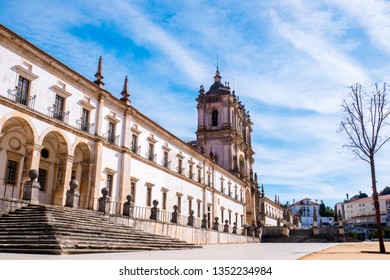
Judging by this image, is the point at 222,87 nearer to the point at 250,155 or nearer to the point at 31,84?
the point at 250,155

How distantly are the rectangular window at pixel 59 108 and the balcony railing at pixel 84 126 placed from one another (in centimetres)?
136

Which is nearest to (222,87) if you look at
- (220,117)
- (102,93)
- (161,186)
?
(220,117)

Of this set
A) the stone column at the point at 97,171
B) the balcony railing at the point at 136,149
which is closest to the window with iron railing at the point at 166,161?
the balcony railing at the point at 136,149

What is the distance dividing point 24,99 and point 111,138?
7691 mm

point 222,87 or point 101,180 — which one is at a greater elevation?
point 222,87

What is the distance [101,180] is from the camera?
80.6ft

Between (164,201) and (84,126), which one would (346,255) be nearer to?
(84,126)

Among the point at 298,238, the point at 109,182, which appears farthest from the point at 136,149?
the point at 298,238

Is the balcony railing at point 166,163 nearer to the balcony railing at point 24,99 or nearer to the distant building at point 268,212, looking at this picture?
the balcony railing at point 24,99

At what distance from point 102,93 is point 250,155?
42.0m

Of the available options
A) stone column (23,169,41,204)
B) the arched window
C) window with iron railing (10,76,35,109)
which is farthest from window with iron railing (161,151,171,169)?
the arched window

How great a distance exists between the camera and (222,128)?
55125 mm

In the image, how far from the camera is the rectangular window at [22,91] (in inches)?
763

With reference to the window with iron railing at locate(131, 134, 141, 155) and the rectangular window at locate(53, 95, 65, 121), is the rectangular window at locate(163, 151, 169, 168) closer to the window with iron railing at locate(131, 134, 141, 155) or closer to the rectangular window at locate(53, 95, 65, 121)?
the window with iron railing at locate(131, 134, 141, 155)
